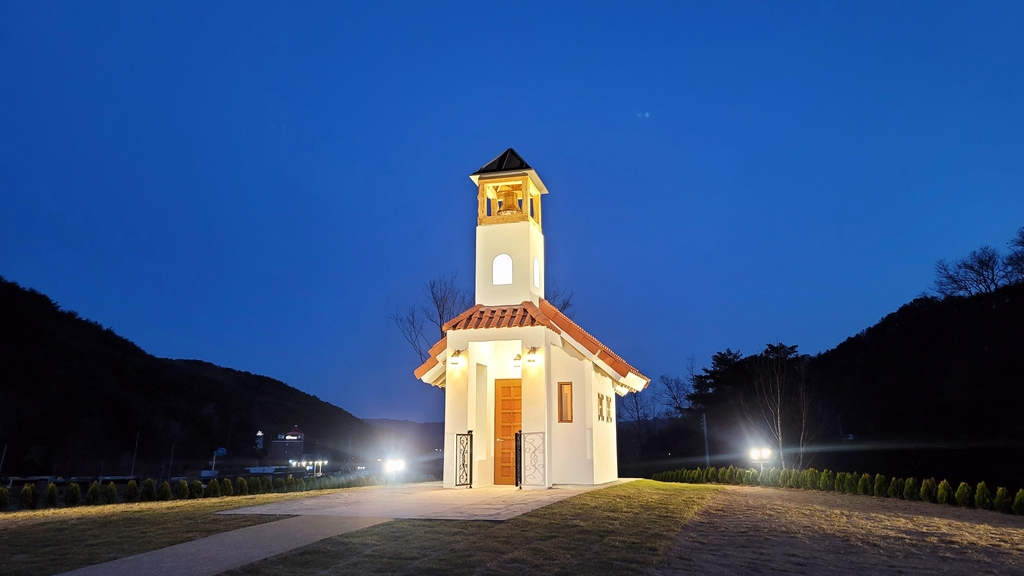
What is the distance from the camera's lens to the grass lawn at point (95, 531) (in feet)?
19.7

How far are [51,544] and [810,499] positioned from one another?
13055mm

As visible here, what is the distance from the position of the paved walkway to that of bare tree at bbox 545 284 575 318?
16.6 metres

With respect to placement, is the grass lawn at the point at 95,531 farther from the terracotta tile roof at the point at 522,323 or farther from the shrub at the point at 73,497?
the terracotta tile roof at the point at 522,323

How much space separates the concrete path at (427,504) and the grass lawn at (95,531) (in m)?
0.85

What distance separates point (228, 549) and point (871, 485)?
14363 millimetres

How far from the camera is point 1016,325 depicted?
98.5 ft

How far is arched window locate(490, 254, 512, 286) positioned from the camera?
1562 cm

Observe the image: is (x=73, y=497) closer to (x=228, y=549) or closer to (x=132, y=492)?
(x=132, y=492)

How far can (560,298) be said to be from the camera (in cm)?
3002

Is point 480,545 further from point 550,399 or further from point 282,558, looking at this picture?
point 550,399

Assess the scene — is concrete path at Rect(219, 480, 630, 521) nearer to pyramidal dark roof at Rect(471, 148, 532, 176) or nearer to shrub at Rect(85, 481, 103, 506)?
shrub at Rect(85, 481, 103, 506)

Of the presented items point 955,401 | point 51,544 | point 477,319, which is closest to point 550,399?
point 477,319

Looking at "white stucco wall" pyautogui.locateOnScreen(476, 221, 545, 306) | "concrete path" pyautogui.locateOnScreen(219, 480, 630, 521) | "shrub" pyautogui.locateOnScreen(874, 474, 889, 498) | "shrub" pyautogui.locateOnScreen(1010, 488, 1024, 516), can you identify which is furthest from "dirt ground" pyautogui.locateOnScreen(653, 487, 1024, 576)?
"white stucco wall" pyautogui.locateOnScreen(476, 221, 545, 306)

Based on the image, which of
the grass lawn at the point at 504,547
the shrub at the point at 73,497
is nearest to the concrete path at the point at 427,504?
the grass lawn at the point at 504,547
